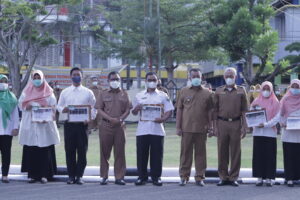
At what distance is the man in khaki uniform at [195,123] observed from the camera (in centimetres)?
1113

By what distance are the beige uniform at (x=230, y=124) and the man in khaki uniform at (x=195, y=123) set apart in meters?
0.21

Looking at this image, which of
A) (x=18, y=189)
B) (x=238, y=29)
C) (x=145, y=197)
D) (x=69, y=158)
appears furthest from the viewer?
(x=238, y=29)

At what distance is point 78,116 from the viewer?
1125 centimetres

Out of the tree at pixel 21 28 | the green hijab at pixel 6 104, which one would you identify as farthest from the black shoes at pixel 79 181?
the tree at pixel 21 28

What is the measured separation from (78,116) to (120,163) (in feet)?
3.85

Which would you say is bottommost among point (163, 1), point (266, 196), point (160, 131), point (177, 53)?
point (266, 196)

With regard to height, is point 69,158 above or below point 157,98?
below

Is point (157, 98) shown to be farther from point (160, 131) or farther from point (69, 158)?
point (69, 158)

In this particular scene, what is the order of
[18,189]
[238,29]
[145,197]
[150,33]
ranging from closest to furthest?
1. [145,197]
2. [18,189]
3. [238,29]
4. [150,33]

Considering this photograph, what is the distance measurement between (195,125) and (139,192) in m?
1.66

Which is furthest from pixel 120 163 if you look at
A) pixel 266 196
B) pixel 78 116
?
pixel 266 196

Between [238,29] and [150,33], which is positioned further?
[150,33]

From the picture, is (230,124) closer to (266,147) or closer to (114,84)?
(266,147)

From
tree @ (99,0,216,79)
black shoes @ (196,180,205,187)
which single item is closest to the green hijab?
black shoes @ (196,180,205,187)
